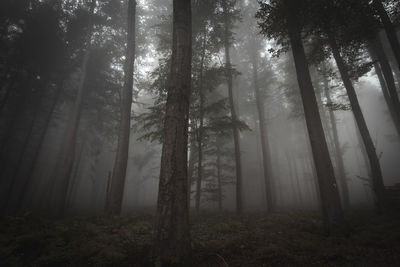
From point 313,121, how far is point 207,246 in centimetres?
532

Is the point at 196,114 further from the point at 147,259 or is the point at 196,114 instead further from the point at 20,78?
the point at 20,78

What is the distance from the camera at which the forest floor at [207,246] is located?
414cm

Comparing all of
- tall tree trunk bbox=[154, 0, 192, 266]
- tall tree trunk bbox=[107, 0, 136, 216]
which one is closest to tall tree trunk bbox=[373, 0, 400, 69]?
tall tree trunk bbox=[154, 0, 192, 266]

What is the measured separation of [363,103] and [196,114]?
5188 cm

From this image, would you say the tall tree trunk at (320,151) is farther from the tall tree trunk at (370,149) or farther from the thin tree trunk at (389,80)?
the thin tree trunk at (389,80)

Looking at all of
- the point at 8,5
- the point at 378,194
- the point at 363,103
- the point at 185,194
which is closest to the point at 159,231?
the point at 185,194

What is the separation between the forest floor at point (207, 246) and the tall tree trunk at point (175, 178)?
1.55ft

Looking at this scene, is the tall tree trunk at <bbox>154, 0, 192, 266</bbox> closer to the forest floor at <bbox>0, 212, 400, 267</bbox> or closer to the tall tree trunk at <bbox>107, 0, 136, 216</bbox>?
the forest floor at <bbox>0, 212, 400, 267</bbox>

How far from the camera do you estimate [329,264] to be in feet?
13.1

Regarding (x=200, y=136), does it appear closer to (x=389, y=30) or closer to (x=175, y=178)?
(x=175, y=178)

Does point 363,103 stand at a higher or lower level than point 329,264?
higher

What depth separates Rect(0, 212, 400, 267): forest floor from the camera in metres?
4.14

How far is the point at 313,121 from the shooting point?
23.5 feet

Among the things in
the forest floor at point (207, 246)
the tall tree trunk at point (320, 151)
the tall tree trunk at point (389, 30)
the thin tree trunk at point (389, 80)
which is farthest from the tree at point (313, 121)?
the thin tree trunk at point (389, 80)
